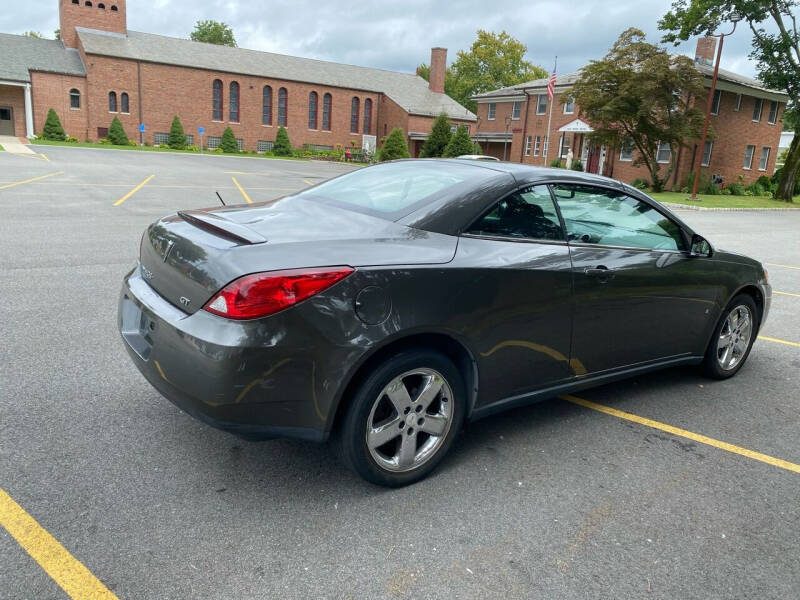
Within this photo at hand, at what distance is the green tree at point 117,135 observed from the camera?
49.7 meters

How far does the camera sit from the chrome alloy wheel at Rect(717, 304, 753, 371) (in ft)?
16.5

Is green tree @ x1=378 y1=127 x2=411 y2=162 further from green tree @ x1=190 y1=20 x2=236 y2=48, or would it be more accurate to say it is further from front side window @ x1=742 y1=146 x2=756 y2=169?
green tree @ x1=190 y1=20 x2=236 y2=48

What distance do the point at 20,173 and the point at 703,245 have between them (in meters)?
21.9

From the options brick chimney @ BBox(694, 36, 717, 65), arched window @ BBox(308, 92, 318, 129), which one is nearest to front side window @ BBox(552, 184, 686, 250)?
brick chimney @ BBox(694, 36, 717, 65)

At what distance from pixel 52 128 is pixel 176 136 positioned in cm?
912

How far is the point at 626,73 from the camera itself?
29.8m

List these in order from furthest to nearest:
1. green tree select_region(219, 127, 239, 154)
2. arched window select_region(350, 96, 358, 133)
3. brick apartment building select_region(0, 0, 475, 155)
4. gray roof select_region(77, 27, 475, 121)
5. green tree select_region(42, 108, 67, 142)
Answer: arched window select_region(350, 96, 358, 133) → green tree select_region(219, 127, 239, 154) → gray roof select_region(77, 27, 475, 121) → brick apartment building select_region(0, 0, 475, 155) → green tree select_region(42, 108, 67, 142)

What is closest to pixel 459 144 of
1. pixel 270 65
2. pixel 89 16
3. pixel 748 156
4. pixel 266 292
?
pixel 748 156

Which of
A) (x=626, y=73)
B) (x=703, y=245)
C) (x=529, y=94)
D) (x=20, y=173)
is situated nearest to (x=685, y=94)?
(x=626, y=73)

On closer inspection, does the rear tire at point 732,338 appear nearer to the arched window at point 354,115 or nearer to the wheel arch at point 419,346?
the wheel arch at point 419,346

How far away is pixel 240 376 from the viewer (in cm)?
267

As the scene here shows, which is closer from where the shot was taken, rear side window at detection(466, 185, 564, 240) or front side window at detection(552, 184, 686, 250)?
rear side window at detection(466, 185, 564, 240)

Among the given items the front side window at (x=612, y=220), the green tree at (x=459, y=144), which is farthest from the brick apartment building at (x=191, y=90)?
the front side window at (x=612, y=220)

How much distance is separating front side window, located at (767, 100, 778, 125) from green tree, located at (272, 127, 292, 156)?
125 feet
